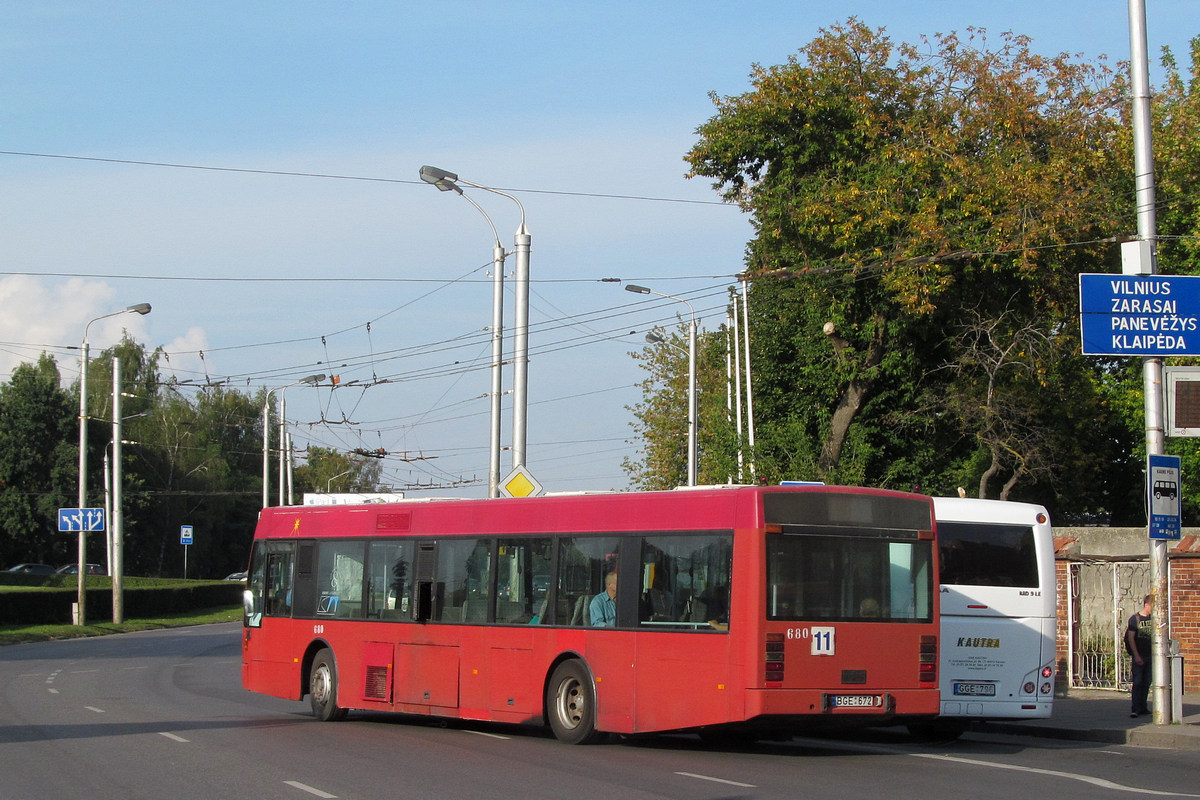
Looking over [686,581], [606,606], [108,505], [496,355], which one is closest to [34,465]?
[108,505]

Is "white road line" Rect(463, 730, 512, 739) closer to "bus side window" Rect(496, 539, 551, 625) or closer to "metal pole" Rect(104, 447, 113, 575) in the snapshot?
"bus side window" Rect(496, 539, 551, 625)

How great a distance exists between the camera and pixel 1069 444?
3956cm

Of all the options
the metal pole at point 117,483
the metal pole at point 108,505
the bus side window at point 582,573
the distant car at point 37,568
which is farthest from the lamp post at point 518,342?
the distant car at point 37,568

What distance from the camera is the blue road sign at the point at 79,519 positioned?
4238cm

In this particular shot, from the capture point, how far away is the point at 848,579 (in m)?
13.2

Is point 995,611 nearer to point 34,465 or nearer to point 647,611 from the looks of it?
point 647,611

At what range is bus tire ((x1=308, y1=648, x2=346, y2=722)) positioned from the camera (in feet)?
60.0

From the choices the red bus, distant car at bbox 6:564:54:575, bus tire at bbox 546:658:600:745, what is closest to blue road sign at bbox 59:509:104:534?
the red bus

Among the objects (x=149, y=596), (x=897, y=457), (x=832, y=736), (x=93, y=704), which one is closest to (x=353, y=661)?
(x=93, y=704)

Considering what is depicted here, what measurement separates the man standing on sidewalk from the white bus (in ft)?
5.02

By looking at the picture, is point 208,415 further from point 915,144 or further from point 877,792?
point 877,792

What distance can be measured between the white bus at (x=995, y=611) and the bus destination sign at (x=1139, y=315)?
2289mm

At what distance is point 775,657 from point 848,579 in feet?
3.87

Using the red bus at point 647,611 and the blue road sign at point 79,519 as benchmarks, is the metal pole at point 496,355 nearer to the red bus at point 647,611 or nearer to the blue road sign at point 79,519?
the red bus at point 647,611
